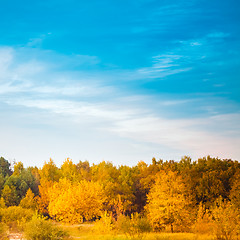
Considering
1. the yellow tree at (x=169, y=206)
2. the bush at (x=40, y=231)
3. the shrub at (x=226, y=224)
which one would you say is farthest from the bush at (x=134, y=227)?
the shrub at (x=226, y=224)

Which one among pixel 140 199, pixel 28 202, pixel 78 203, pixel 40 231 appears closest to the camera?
pixel 40 231

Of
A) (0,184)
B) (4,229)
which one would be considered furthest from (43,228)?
(0,184)

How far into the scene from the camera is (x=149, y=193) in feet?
165

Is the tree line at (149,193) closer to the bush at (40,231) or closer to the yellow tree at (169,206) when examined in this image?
the yellow tree at (169,206)

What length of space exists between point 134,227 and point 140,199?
31121mm

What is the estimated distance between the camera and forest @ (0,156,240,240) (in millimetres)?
36438

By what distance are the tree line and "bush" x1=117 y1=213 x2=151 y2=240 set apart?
155cm

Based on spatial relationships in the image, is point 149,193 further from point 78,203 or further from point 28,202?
point 28,202

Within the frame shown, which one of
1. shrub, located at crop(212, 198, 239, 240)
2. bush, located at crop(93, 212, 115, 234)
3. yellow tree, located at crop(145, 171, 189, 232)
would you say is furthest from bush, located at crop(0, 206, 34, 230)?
shrub, located at crop(212, 198, 239, 240)

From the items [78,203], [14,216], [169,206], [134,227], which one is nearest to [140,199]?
[78,203]

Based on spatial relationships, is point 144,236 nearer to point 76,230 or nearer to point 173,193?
point 173,193

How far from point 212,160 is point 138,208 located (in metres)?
17.4

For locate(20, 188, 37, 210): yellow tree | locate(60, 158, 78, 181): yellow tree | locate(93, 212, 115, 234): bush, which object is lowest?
locate(93, 212, 115, 234): bush

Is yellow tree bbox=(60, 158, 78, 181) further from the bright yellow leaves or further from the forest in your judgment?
the bright yellow leaves
